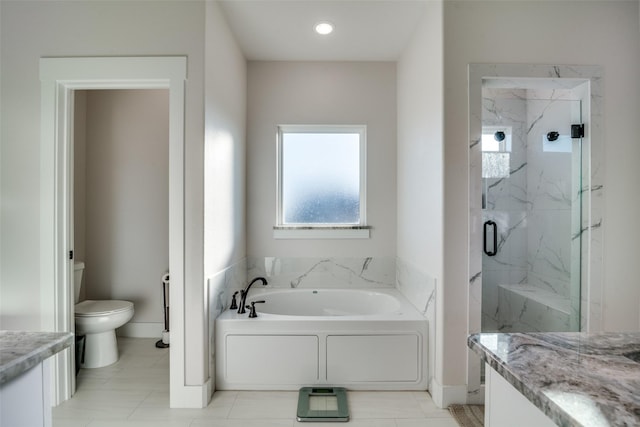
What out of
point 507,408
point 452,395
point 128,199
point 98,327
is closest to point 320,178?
point 128,199

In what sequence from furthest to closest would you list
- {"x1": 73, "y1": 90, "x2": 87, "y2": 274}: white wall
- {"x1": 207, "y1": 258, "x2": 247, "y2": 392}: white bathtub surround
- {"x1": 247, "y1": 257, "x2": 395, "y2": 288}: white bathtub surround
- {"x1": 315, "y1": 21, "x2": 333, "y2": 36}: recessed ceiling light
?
{"x1": 247, "y1": 257, "x2": 395, "y2": 288}: white bathtub surround
{"x1": 73, "y1": 90, "x2": 87, "y2": 274}: white wall
{"x1": 315, "y1": 21, "x2": 333, "y2": 36}: recessed ceiling light
{"x1": 207, "y1": 258, "x2": 247, "y2": 392}: white bathtub surround

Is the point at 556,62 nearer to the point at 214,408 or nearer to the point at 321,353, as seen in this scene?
the point at 321,353

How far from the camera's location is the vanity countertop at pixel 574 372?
1.98ft

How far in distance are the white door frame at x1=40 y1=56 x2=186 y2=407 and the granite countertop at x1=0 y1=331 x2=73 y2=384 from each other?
119 centimetres

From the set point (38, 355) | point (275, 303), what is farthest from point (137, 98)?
point (38, 355)

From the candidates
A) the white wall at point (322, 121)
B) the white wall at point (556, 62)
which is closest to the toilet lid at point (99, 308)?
the white wall at point (322, 121)

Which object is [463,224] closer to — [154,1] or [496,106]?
[496,106]

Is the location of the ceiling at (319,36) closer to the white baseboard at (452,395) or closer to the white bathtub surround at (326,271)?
the white bathtub surround at (326,271)

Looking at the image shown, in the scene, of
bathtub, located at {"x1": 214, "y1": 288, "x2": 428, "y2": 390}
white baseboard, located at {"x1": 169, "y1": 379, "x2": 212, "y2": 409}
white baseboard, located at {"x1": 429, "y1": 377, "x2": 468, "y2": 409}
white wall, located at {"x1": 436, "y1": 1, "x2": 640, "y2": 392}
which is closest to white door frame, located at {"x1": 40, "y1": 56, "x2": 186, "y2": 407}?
white baseboard, located at {"x1": 169, "y1": 379, "x2": 212, "y2": 409}

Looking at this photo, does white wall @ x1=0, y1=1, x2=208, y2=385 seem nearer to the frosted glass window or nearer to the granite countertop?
the granite countertop

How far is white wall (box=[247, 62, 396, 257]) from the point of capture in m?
3.23

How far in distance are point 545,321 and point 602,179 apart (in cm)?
122

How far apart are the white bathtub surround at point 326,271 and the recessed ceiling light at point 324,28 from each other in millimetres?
1961

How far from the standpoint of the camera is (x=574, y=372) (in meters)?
0.74
